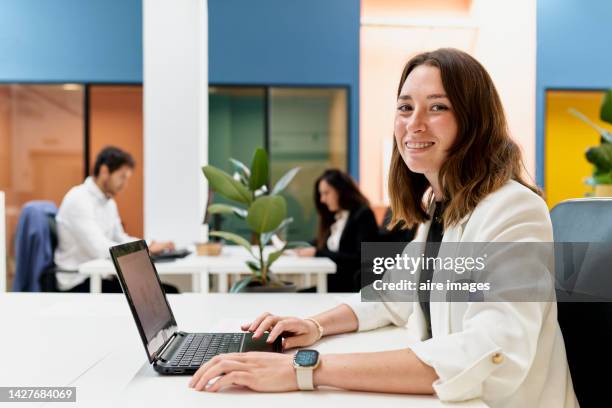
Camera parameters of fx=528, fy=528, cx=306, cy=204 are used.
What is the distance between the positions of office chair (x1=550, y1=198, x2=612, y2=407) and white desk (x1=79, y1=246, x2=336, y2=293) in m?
1.98

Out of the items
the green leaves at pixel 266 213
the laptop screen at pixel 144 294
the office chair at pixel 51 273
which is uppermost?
the green leaves at pixel 266 213

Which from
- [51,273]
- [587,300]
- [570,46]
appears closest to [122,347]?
[587,300]

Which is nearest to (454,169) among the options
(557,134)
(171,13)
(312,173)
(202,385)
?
(202,385)

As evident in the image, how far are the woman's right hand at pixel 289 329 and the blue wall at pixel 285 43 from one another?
14.9 feet

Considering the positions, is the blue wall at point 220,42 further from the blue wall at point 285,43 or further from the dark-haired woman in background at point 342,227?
the dark-haired woman in background at point 342,227

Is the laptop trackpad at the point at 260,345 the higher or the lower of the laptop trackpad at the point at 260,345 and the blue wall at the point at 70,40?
the lower

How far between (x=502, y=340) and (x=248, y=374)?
447mm

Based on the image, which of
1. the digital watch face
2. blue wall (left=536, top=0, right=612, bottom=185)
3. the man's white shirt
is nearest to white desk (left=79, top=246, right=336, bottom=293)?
the man's white shirt

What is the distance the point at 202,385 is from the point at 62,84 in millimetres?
5406

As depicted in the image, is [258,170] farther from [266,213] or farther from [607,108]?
[607,108]

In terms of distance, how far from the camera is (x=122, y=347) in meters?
1.24

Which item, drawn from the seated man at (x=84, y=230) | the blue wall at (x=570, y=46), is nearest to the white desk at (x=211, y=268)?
the seated man at (x=84, y=230)

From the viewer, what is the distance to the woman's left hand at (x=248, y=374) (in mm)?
928

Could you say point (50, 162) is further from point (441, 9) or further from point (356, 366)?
point (356, 366)
